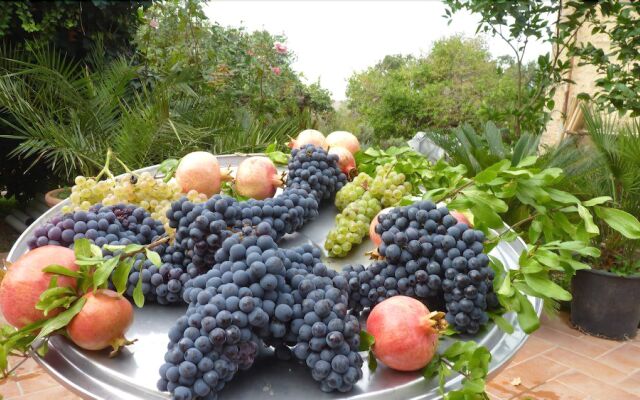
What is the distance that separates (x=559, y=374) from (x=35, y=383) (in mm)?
2988

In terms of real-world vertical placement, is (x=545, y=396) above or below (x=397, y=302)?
below

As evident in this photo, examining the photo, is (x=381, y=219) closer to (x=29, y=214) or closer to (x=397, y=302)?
(x=397, y=302)

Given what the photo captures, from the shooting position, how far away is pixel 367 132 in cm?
889

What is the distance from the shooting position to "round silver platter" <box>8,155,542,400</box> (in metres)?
0.71

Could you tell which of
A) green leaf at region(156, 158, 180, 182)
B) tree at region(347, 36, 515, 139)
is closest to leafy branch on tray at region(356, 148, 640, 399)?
green leaf at region(156, 158, 180, 182)

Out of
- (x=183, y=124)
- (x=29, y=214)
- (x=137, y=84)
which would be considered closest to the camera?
(x=183, y=124)

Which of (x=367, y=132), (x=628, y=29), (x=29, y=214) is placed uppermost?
(x=628, y=29)

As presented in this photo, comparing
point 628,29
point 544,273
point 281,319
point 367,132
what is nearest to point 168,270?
point 281,319

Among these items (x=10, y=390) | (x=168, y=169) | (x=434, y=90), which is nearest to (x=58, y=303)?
(x=168, y=169)

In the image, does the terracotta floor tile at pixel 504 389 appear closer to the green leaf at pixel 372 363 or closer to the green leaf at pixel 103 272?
the green leaf at pixel 372 363

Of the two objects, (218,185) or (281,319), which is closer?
(281,319)

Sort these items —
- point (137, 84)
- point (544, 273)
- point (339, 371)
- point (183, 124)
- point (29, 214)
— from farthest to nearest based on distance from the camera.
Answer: point (29, 214) → point (137, 84) → point (183, 124) → point (544, 273) → point (339, 371)

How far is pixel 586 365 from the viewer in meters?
3.21

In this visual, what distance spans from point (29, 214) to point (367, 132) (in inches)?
217
